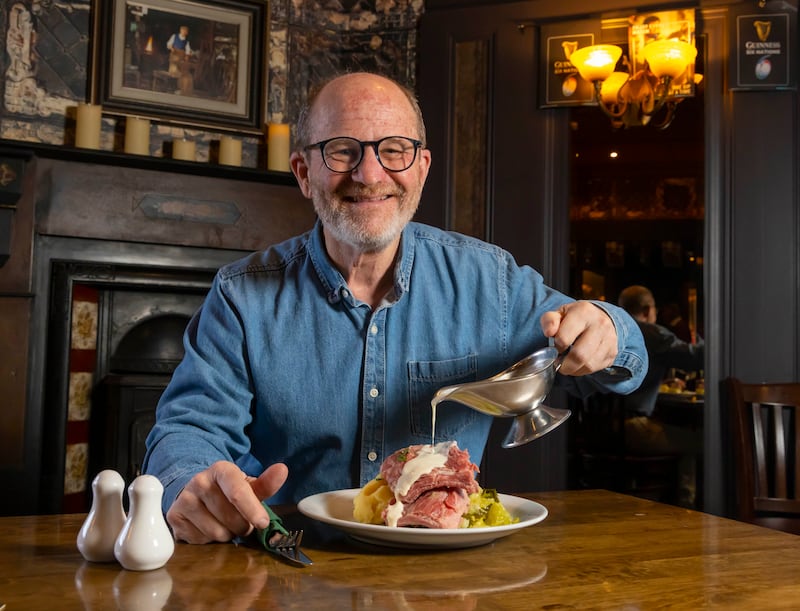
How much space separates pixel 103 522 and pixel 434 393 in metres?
0.73

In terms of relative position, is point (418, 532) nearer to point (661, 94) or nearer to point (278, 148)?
point (661, 94)

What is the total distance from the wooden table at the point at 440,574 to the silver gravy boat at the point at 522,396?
0.45 ft

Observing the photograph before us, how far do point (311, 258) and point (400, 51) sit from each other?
2.49 meters

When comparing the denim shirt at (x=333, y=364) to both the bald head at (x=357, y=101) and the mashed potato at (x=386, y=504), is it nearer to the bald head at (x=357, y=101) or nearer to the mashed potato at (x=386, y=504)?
the bald head at (x=357, y=101)

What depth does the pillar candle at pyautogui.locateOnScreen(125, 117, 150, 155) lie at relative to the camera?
11.1ft

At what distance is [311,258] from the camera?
5.40 feet

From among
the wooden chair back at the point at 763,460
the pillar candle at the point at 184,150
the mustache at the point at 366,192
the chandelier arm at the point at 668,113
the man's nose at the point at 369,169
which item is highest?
the chandelier arm at the point at 668,113

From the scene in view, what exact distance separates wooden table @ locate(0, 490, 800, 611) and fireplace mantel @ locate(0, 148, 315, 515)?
2.16 meters

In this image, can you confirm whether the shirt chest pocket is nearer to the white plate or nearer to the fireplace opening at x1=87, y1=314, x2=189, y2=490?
the white plate

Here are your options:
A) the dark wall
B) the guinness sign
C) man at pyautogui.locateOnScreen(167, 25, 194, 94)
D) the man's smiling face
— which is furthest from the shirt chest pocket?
man at pyautogui.locateOnScreen(167, 25, 194, 94)

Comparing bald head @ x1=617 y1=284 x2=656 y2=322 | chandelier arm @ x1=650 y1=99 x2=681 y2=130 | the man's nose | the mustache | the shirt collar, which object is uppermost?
chandelier arm @ x1=650 y1=99 x2=681 y2=130

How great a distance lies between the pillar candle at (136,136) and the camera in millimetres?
3385

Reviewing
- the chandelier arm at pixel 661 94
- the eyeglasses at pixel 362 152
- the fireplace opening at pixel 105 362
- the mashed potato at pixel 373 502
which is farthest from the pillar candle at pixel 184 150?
the mashed potato at pixel 373 502

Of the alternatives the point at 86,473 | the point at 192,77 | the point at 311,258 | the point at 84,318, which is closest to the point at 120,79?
the point at 192,77
